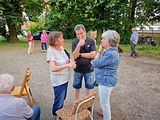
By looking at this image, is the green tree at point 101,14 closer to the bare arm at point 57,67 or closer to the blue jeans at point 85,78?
the blue jeans at point 85,78

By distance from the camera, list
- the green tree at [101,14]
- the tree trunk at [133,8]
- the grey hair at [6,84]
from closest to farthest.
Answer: the grey hair at [6,84]
the green tree at [101,14]
the tree trunk at [133,8]

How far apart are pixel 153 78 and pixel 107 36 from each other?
5.33 meters

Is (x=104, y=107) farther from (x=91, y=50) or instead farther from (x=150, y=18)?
(x=150, y=18)

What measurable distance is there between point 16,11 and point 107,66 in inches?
798

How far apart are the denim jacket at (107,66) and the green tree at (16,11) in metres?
18.5

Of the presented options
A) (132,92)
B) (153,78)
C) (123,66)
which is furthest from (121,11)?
(132,92)

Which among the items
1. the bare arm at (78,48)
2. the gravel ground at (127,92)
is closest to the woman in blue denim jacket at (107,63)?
the bare arm at (78,48)

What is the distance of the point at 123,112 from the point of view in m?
5.21

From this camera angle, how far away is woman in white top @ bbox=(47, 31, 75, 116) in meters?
4.03

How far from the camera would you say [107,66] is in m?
3.86

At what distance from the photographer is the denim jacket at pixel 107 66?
377cm

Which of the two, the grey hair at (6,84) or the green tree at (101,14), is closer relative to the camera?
the grey hair at (6,84)

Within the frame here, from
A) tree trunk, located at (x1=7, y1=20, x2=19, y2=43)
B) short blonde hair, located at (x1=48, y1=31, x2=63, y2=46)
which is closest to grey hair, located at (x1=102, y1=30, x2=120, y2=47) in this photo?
short blonde hair, located at (x1=48, y1=31, x2=63, y2=46)

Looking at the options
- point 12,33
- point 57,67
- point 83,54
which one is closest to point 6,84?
point 57,67
